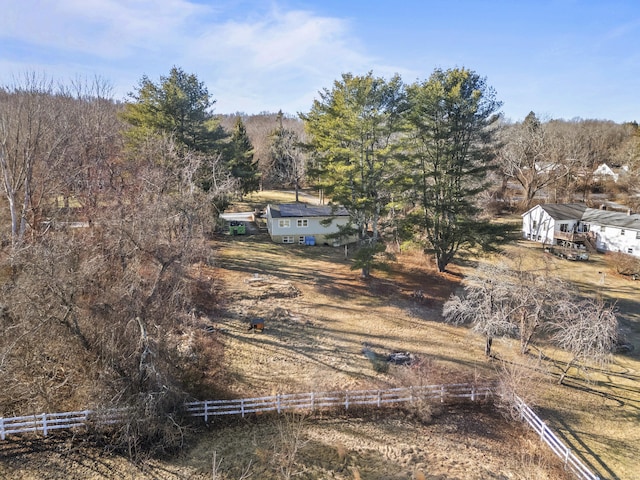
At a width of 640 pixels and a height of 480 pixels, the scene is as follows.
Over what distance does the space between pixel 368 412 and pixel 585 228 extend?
39.0 metres

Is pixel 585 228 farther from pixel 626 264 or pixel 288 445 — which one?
pixel 288 445

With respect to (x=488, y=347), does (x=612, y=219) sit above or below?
above

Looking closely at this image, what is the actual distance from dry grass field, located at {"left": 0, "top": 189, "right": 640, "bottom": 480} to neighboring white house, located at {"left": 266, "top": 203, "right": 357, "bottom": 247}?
8080 millimetres

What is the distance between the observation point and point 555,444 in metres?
13.8

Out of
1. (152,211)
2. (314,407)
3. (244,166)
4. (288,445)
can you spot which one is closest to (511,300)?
(314,407)

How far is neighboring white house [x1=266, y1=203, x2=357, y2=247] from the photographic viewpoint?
35878 mm

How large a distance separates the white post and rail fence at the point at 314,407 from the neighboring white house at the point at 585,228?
31008 mm

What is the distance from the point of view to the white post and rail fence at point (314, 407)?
40.7ft

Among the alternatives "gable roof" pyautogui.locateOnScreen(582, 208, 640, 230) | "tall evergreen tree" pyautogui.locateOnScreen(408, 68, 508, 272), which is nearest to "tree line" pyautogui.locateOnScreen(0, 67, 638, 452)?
"tall evergreen tree" pyautogui.locateOnScreen(408, 68, 508, 272)

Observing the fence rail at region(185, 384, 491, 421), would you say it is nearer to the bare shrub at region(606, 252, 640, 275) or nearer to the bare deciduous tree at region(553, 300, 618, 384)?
the bare deciduous tree at region(553, 300, 618, 384)

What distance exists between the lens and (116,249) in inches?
584

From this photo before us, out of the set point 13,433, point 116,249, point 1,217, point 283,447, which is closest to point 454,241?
point 283,447

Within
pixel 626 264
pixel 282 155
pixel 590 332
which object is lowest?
pixel 590 332

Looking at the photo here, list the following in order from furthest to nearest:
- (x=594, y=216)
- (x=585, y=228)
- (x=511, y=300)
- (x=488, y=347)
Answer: (x=585, y=228) → (x=594, y=216) → (x=488, y=347) → (x=511, y=300)
